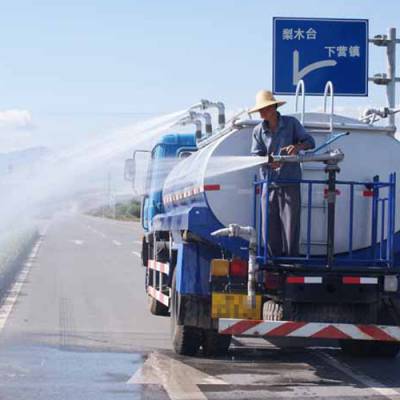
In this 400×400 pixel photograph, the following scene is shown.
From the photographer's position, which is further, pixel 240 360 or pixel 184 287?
pixel 240 360

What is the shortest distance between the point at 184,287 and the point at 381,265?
1.99m

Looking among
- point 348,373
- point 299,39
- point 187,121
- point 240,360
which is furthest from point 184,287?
point 299,39

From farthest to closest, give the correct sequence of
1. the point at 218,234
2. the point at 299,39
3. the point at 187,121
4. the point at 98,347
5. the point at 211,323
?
the point at 299,39 < the point at 187,121 < the point at 98,347 < the point at 211,323 < the point at 218,234

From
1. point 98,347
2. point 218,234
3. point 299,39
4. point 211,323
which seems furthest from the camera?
point 299,39

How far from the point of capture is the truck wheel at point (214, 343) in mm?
10055

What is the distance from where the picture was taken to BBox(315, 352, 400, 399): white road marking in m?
8.41

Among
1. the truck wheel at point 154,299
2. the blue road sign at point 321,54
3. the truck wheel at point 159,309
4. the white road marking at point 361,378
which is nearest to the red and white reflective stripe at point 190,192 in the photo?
the truck wheel at point 154,299

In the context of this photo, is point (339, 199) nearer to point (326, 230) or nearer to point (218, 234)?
point (326, 230)

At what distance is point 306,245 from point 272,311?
769mm

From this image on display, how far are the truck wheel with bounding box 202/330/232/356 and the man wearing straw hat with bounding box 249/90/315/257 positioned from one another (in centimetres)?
153

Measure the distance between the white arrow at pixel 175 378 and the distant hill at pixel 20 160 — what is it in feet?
19.2

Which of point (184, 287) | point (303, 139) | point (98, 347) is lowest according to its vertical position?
point (98, 347)

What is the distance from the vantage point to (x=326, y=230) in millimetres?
9359

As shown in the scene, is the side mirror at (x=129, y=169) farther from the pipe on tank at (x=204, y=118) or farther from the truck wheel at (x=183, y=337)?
the truck wheel at (x=183, y=337)
